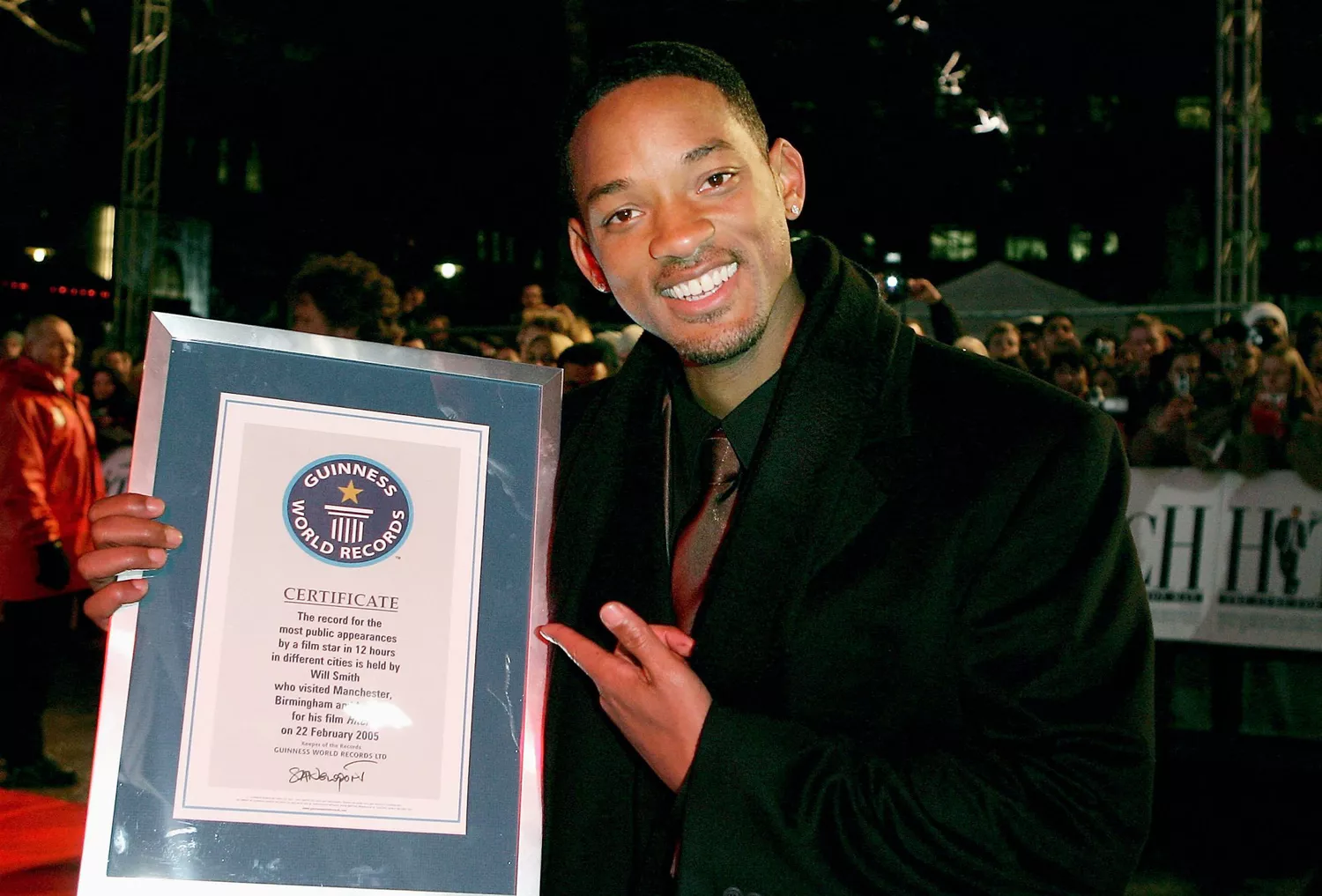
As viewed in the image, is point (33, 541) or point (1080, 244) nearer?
point (33, 541)

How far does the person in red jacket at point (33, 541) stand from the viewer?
238 inches

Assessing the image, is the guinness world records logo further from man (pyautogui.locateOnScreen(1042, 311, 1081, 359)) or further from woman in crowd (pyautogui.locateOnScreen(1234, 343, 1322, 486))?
man (pyautogui.locateOnScreen(1042, 311, 1081, 359))

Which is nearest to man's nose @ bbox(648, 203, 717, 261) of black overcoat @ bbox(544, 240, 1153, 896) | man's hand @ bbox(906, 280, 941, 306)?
black overcoat @ bbox(544, 240, 1153, 896)

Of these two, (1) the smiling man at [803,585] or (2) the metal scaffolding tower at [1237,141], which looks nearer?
(1) the smiling man at [803,585]

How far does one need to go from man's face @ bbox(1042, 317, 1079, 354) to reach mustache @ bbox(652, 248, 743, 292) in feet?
23.5

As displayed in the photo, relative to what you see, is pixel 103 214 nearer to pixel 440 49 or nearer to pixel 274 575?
pixel 440 49

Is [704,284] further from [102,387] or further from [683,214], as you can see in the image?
[102,387]

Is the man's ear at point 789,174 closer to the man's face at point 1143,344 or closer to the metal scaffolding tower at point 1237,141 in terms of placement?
the man's face at point 1143,344

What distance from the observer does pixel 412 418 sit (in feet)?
6.17

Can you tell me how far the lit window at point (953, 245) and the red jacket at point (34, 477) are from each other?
1701 inches

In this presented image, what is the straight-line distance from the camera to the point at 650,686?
5.67ft

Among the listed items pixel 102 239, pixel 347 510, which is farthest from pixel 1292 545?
pixel 102 239

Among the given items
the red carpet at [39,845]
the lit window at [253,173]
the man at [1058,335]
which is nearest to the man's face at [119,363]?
the man at [1058,335]

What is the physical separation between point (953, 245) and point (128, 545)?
161ft
